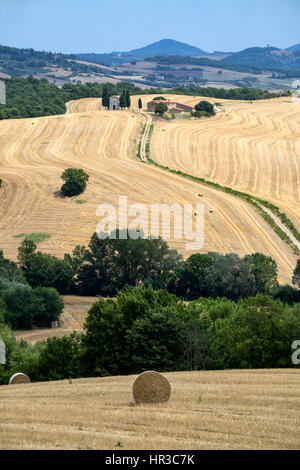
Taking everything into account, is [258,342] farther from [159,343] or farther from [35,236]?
[35,236]

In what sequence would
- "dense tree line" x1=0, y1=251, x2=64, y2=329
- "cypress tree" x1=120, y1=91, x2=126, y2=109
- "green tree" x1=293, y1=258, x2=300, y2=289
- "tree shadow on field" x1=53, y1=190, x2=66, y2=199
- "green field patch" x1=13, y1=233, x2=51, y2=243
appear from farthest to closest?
"cypress tree" x1=120, y1=91, x2=126, y2=109 → "tree shadow on field" x1=53, y1=190, x2=66, y2=199 → "green field patch" x1=13, y1=233, x2=51, y2=243 → "green tree" x1=293, y1=258, x2=300, y2=289 → "dense tree line" x1=0, y1=251, x2=64, y2=329

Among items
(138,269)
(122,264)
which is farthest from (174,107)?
(138,269)

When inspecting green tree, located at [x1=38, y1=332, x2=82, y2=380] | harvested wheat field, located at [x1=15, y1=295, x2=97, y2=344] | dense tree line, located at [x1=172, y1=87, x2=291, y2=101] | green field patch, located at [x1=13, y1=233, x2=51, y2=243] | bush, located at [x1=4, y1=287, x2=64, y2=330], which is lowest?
harvested wheat field, located at [x1=15, y1=295, x2=97, y2=344]

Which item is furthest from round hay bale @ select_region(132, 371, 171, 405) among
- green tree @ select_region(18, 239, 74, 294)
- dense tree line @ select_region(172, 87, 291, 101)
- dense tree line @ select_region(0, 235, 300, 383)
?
dense tree line @ select_region(172, 87, 291, 101)

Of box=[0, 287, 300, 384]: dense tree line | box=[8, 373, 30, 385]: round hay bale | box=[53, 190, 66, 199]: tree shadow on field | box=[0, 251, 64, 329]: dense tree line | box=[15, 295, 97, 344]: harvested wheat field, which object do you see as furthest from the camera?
box=[53, 190, 66, 199]: tree shadow on field

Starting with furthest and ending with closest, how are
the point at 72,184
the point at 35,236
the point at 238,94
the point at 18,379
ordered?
1. the point at 238,94
2. the point at 72,184
3. the point at 35,236
4. the point at 18,379

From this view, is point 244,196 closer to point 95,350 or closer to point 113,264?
point 113,264

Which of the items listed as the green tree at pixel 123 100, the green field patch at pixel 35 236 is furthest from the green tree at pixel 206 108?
the green field patch at pixel 35 236

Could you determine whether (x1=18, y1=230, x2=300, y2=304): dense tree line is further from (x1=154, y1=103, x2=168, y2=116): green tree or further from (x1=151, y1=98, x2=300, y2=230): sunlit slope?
(x1=154, y1=103, x2=168, y2=116): green tree
